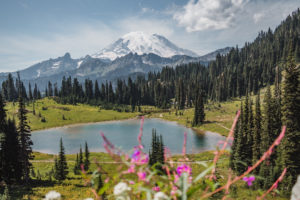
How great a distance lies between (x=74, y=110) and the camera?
130125 millimetres

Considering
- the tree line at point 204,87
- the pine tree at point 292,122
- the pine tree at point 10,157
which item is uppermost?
the tree line at point 204,87

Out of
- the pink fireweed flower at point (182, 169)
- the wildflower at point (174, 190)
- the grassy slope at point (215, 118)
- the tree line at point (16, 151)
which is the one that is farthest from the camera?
the grassy slope at point (215, 118)

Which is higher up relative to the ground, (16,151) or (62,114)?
(62,114)

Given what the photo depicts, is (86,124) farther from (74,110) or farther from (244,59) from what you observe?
(244,59)

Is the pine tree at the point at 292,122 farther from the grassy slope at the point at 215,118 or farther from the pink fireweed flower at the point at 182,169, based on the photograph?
the grassy slope at the point at 215,118

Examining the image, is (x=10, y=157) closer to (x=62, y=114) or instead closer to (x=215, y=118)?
(x=215, y=118)

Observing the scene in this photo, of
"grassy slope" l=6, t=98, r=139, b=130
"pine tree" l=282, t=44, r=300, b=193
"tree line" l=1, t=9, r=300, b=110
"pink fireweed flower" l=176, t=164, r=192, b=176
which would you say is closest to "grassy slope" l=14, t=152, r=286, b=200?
"pine tree" l=282, t=44, r=300, b=193

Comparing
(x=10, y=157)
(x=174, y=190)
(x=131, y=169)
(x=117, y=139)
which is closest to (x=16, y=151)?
(x=10, y=157)

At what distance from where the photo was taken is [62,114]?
121 metres

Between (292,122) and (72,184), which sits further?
(72,184)

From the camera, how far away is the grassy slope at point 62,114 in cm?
10788

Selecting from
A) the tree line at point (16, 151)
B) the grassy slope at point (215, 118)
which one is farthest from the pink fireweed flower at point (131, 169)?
the grassy slope at point (215, 118)

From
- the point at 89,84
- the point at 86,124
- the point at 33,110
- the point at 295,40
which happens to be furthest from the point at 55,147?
the point at 295,40

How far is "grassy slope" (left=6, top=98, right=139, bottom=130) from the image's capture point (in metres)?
108
